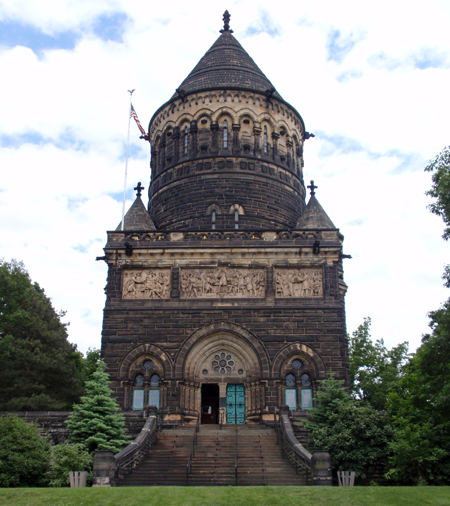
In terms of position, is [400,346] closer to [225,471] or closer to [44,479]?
[225,471]

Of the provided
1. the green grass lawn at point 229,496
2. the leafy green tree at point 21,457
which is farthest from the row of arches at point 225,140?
the green grass lawn at point 229,496

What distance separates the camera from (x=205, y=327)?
22797 mm

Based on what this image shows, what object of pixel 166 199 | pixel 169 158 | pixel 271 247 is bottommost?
pixel 271 247

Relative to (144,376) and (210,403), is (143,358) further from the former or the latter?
(210,403)

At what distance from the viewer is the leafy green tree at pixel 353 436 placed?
17594 millimetres

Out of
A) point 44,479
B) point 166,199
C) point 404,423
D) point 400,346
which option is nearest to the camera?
point 44,479

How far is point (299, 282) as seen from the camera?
23.4 m

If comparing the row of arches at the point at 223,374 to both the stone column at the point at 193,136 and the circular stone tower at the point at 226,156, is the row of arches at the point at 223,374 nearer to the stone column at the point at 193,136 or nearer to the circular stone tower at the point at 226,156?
the circular stone tower at the point at 226,156

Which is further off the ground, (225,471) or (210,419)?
(210,419)

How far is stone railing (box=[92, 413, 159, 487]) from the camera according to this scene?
15.5m

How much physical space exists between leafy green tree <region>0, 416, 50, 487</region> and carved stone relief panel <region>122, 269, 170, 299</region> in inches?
275

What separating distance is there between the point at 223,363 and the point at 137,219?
7.58m

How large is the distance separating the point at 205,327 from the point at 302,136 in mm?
13449

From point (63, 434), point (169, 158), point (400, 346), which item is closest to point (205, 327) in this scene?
point (63, 434)
